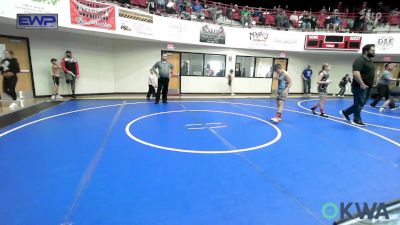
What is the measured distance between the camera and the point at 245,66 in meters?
16.9

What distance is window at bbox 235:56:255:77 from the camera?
53.8ft

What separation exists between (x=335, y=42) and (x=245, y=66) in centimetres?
586

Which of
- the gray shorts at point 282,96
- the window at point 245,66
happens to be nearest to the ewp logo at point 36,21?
the gray shorts at point 282,96

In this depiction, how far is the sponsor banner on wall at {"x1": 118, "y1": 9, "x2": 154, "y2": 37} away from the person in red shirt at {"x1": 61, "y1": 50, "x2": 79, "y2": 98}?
2.69 meters

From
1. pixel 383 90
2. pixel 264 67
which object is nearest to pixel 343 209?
pixel 383 90

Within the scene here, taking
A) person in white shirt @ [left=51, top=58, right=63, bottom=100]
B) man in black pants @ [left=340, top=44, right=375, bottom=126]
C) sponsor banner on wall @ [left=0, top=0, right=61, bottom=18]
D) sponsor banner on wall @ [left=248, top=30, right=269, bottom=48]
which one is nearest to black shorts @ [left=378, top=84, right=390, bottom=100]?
man in black pants @ [left=340, top=44, right=375, bottom=126]

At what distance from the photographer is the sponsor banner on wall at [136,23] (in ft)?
37.1

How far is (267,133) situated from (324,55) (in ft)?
48.4

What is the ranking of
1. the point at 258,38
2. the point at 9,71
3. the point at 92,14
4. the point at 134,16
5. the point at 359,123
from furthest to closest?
the point at 258,38 → the point at 134,16 → the point at 92,14 → the point at 9,71 → the point at 359,123

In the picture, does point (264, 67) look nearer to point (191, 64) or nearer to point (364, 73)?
point (191, 64)

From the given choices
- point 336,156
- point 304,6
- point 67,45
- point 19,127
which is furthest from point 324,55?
point 19,127

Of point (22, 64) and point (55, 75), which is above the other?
point (22, 64)

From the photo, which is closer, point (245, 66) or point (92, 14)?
point (92, 14)

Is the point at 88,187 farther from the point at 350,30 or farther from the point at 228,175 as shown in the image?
the point at 350,30
